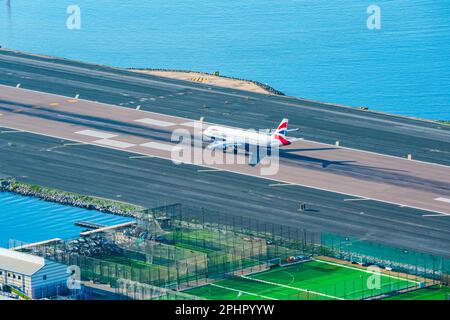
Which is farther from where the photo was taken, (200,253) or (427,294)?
(200,253)

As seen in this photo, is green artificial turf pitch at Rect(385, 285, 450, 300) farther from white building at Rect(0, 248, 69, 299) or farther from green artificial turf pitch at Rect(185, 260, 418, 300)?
white building at Rect(0, 248, 69, 299)

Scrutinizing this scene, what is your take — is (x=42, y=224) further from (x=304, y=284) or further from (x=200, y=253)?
(x=304, y=284)

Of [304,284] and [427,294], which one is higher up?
[304,284]

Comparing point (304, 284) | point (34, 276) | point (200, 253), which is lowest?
point (304, 284)

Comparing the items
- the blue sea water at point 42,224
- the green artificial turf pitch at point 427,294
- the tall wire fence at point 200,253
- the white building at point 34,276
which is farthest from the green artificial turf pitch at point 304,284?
the blue sea water at point 42,224

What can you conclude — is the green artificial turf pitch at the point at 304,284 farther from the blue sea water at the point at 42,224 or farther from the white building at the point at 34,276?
the blue sea water at the point at 42,224

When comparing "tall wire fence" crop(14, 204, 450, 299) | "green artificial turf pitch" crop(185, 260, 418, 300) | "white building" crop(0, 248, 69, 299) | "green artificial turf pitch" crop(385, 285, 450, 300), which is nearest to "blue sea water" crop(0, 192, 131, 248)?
"tall wire fence" crop(14, 204, 450, 299)

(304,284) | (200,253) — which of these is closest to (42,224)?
(200,253)
